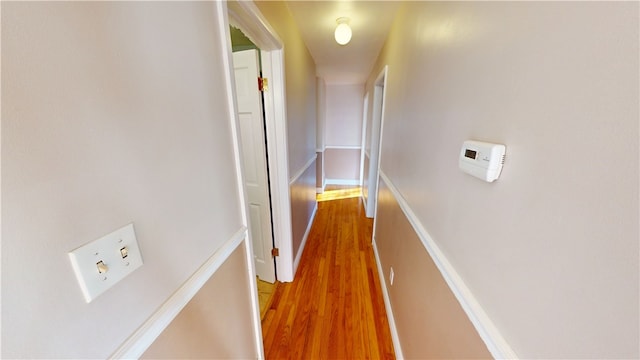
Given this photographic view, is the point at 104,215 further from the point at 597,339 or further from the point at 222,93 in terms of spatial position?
the point at 597,339

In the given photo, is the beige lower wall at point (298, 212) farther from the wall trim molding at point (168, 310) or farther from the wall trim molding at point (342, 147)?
the wall trim molding at point (342, 147)

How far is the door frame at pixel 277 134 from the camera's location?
134cm

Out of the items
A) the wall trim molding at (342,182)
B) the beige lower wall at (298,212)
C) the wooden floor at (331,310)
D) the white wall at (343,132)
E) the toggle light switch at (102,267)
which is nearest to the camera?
the toggle light switch at (102,267)

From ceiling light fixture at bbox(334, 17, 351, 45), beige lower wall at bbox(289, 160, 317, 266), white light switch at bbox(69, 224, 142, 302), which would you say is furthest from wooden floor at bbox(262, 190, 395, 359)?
ceiling light fixture at bbox(334, 17, 351, 45)

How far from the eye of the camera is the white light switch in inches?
15.8

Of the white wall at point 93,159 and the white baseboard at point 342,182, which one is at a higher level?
the white wall at point 93,159

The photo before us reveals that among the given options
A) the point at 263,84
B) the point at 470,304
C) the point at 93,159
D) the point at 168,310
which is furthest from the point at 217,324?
the point at 263,84

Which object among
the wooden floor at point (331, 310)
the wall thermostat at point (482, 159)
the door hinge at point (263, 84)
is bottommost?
the wooden floor at point (331, 310)

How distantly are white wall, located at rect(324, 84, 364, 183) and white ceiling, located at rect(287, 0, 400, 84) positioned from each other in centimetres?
133

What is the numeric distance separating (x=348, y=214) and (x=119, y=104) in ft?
10.9

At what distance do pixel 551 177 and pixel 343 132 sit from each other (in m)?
4.62

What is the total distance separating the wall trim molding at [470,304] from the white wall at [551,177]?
2cm

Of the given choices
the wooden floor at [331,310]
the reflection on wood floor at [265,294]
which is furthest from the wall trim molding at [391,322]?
the reflection on wood floor at [265,294]

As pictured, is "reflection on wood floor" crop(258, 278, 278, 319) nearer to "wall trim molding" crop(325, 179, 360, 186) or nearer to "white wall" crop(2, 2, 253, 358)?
"white wall" crop(2, 2, 253, 358)
